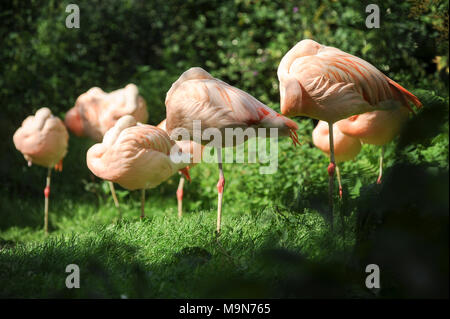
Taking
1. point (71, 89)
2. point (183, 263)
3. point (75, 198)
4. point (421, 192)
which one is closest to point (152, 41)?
point (71, 89)

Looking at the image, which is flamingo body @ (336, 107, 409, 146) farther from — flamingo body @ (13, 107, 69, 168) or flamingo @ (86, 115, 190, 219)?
flamingo body @ (13, 107, 69, 168)

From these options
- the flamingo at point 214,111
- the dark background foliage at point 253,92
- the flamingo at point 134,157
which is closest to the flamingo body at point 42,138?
the dark background foliage at point 253,92

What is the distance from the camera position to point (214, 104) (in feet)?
8.98

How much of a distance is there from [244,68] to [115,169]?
3526mm

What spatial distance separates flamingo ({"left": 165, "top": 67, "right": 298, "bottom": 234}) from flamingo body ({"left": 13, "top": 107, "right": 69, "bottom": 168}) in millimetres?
1955

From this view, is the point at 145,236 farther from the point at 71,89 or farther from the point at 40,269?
the point at 71,89

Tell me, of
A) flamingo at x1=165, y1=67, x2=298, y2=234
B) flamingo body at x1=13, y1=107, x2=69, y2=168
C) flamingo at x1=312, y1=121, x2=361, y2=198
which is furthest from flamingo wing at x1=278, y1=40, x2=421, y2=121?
flamingo body at x1=13, y1=107, x2=69, y2=168

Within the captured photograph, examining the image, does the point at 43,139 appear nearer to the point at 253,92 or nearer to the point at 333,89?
the point at 333,89

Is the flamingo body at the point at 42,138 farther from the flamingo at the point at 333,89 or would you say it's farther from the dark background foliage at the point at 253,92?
the flamingo at the point at 333,89

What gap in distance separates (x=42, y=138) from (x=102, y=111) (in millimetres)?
921

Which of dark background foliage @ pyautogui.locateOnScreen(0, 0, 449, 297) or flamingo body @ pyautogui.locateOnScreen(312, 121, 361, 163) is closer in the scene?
dark background foliage @ pyautogui.locateOnScreen(0, 0, 449, 297)

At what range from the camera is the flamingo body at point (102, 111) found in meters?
5.07

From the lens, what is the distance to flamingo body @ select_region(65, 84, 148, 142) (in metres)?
5.07

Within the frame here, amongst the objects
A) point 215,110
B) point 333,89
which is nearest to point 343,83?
point 333,89
